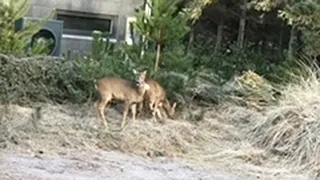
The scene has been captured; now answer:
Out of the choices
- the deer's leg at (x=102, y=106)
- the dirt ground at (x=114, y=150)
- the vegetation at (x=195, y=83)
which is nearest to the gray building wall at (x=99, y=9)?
the vegetation at (x=195, y=83)

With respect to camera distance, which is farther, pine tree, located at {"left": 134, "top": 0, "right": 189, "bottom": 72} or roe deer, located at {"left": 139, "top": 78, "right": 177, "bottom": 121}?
pine tree, located at {"left": 134, "top": 0, "right": 189, "bottom": 72}

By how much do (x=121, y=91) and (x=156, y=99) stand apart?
0.58 m

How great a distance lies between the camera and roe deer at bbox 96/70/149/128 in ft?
27.4

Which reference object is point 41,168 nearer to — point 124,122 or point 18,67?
point 124,122

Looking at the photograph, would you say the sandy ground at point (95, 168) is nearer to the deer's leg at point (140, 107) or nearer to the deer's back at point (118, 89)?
the deer's back at point (118, 89)

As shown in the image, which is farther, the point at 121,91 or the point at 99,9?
the point at 99,9

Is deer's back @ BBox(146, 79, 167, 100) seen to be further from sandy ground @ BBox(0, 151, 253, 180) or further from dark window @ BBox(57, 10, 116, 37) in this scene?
dark window @ BBox(57, 10, 116, 37)

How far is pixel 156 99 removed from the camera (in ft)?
28.8

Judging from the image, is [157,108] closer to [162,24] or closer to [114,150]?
[162,24]

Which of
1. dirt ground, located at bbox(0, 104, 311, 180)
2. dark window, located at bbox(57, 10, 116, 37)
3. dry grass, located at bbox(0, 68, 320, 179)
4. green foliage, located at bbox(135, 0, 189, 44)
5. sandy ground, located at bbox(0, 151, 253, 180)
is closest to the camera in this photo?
sandy ground, located at bbox(0, 151, 253, 180)

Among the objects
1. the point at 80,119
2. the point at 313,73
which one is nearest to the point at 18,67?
the point at 80,119

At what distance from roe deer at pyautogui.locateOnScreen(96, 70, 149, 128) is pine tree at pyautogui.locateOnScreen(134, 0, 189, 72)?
1.12 m

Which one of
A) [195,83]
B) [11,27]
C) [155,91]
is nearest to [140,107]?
[155,91]

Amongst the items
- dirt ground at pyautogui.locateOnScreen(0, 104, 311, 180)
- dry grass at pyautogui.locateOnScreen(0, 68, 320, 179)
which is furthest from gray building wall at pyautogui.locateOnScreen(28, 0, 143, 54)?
dirt ground at pyautogui.locateOnScreen(0, 104, 311, 180)
